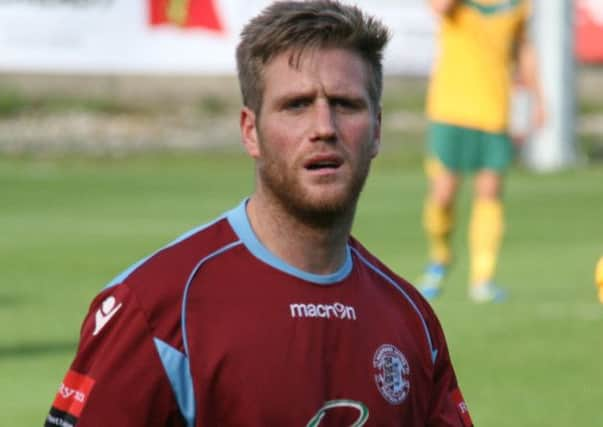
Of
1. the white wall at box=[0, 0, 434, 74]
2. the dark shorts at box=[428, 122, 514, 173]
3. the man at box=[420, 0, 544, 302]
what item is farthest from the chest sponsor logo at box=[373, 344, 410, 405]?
the white wall at box=[0, 0, 434, 74]

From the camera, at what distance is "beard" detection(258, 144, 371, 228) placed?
3.82 m

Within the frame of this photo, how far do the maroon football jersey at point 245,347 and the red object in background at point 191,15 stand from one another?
2004 centimetres

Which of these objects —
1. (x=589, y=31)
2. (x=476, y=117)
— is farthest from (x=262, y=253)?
(x=589, y=31)

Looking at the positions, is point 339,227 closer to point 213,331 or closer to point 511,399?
point 213,331

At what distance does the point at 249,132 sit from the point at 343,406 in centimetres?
63

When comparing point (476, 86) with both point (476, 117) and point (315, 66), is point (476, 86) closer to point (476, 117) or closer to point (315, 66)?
point (476, 117)

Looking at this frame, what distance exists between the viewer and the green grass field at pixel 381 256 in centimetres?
908

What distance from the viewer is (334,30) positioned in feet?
12.6

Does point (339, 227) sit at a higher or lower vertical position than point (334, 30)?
lower

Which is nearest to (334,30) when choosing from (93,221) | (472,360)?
(472,360)

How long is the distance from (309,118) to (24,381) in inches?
216

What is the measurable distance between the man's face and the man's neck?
4 cm

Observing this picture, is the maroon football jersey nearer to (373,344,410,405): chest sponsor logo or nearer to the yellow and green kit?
(373,344,410,405): chest sponsor logo

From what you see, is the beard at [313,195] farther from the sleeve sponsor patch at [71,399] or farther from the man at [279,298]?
the sleeve sponsor patch at [71,399]
